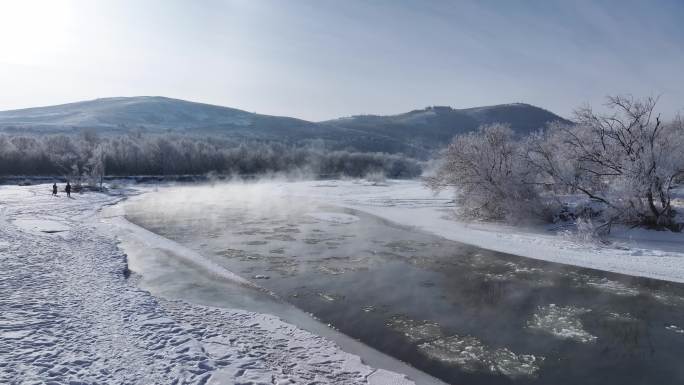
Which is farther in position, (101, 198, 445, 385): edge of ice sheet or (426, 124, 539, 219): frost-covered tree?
(426, 124, 539, 219): frost-covered tree

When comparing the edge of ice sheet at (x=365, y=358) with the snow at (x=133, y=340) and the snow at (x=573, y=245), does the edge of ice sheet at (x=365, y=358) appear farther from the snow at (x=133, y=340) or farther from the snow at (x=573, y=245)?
the snow at (x=573, y=245)

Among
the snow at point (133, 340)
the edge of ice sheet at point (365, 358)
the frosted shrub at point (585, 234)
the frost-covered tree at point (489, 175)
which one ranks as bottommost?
the edge of ice sheet at point (365, 358)

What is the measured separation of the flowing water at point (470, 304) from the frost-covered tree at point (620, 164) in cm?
956

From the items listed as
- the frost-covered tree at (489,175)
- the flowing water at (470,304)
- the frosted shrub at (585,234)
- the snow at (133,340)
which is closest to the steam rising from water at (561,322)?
the flowing water at (470,304)

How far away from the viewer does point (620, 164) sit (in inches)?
1056

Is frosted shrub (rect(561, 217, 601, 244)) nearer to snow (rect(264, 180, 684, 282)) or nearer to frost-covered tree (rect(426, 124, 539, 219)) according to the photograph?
snow (rect(264, 180, 684, 282))

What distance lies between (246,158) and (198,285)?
9948 cm

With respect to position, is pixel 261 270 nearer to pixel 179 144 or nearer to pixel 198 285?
pixel 198 285

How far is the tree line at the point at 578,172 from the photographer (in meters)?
24.7

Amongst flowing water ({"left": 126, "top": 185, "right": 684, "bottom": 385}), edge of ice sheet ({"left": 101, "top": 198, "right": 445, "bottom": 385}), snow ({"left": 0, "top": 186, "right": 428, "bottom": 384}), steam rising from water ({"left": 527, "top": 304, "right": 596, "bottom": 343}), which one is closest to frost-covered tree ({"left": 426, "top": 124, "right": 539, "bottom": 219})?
flowing water ({"left": 126, "top": 185, "right": 684, "bottom": 385})

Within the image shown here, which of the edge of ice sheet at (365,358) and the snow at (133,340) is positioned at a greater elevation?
the snow at (133,340)

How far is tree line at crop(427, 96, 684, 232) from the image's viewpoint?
24656mm

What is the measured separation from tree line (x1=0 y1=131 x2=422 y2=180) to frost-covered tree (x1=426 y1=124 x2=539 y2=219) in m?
49.4

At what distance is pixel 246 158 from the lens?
112 metres
